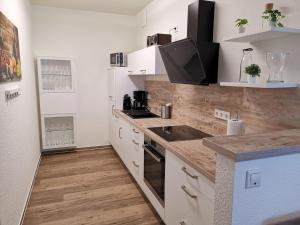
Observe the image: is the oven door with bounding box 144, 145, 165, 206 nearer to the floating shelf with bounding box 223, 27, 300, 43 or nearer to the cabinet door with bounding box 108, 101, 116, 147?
the floating shelf with bounding box 223, 27, 300, 43

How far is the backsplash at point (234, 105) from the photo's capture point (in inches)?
58.6

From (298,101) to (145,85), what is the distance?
273cm

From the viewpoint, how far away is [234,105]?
194 centimetres

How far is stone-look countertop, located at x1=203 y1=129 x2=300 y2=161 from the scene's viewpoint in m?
0.98

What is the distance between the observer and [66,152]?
418cm

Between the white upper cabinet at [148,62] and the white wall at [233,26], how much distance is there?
354 mm

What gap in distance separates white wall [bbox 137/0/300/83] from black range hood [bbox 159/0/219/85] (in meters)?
0.06

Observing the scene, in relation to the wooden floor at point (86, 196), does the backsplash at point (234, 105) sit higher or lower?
higher

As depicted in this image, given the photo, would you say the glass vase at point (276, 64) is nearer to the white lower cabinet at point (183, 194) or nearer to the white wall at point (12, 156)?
the white lower cabinet at point (183, 194)

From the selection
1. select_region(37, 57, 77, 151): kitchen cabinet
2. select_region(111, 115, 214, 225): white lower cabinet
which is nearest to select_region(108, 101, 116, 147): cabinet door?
select_region(37, 57, 77, 151): kitchen cabinet

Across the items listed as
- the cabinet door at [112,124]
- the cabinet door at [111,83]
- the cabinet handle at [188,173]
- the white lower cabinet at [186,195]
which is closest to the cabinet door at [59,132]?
the cabinet door at [112,124]

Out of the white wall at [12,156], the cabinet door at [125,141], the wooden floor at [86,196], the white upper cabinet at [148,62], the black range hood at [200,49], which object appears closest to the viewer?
the white wall at [12,156]

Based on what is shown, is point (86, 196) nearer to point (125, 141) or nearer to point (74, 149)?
point (125, 141)

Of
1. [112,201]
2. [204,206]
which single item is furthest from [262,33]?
[112,201]
